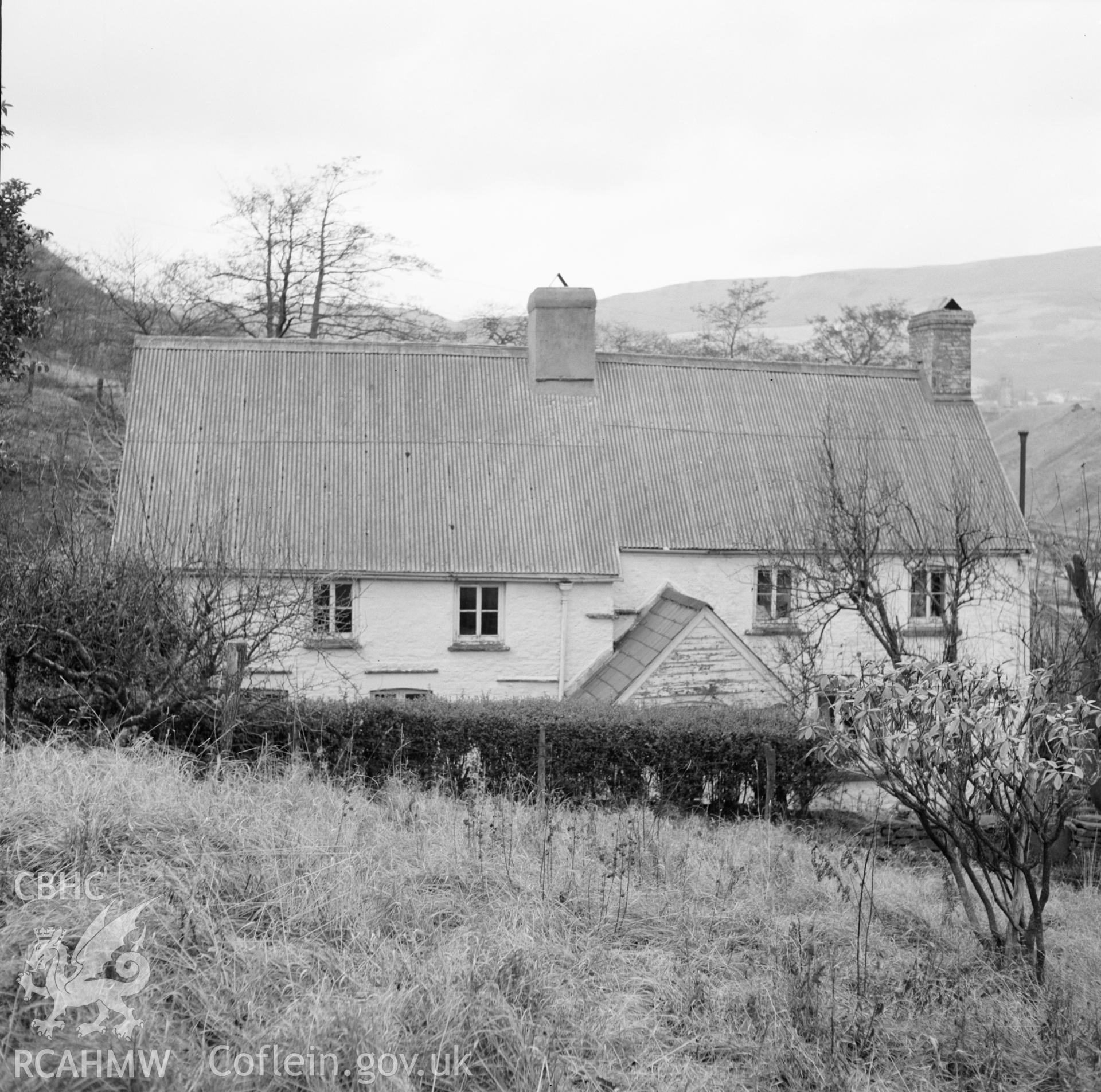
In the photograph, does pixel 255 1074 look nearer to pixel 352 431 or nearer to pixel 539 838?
pixel 539 838

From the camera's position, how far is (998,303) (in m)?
153

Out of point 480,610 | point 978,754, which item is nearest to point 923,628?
point 480,610

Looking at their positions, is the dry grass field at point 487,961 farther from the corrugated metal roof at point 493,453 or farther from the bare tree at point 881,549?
the corrugated metal roof at point 493,453

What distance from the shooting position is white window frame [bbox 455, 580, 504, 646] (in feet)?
66.1

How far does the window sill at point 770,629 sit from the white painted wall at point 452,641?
320 cm

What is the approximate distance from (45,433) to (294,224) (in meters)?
10.3

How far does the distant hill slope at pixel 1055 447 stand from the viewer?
180 feet

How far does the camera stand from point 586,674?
2006cm

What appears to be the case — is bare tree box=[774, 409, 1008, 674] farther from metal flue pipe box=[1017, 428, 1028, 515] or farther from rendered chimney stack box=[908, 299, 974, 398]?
Result: metal flue pipe box=[1017, 428, 1028, 515]

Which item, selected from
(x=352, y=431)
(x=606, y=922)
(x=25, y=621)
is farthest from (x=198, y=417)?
(x=606, y=922)

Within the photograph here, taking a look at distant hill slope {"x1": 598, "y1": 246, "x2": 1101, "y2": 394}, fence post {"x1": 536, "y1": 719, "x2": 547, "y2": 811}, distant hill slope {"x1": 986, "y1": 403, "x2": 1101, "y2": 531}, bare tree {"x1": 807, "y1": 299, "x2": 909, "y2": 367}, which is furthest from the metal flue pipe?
distant hill slope {"x1": 598, "y1": 246, "x2": 1101, "y2": 394}

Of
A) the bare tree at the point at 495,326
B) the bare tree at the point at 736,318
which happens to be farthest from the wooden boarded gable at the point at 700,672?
the bare tree at the point at 736,318

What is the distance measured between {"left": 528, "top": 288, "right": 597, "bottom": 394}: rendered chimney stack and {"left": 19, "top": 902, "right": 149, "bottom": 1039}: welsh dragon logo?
1885 cm

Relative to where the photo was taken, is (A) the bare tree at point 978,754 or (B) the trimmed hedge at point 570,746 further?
(B) the trimmed hedge at point 570,746
